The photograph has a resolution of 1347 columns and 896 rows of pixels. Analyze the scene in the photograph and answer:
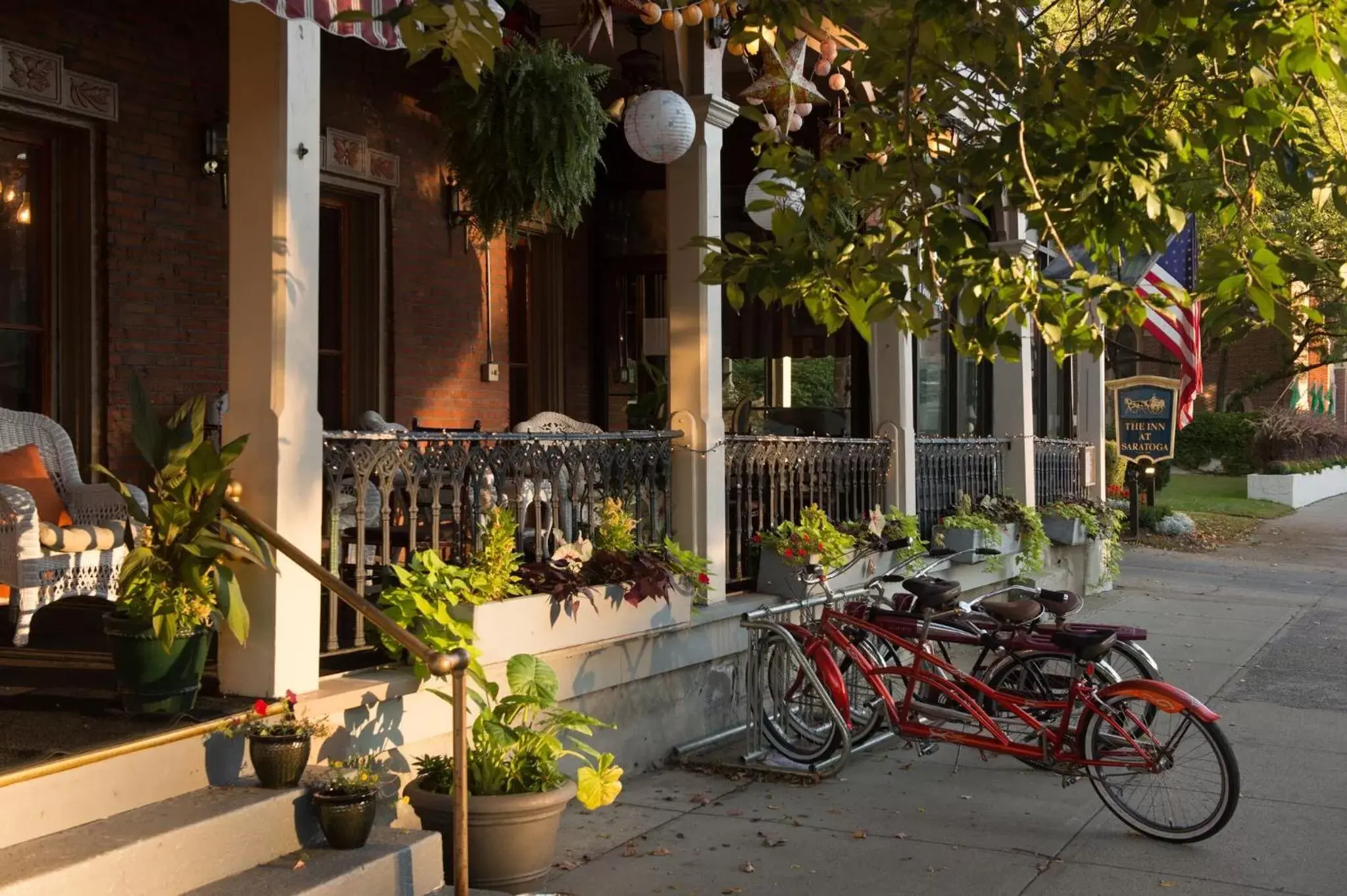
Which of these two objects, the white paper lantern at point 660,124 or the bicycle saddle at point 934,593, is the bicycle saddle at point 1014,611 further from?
the white paper lantern at point 660,124

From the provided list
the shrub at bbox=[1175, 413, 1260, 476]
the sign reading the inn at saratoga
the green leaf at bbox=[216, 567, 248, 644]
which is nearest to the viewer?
the green leaf at bbox=[216, 567, 248, 644]

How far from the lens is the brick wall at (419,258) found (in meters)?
9.55

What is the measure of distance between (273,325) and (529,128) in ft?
9.71

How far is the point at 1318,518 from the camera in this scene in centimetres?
2539

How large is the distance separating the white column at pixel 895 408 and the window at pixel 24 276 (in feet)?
18.5

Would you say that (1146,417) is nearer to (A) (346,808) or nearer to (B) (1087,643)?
(B) (1087,643)

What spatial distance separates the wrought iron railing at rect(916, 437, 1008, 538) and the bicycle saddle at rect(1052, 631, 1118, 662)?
4626 mm

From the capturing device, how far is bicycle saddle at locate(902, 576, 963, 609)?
7.07m

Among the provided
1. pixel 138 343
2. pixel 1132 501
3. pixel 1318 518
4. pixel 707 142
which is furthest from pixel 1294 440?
pixel 138 343

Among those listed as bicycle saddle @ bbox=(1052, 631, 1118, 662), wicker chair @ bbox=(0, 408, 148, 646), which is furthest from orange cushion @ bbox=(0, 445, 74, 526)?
bicycle saddle @ bbox=(1052, 631, 1118, 662)

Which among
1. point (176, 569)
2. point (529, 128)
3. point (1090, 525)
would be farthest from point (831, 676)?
point (1090, 525)

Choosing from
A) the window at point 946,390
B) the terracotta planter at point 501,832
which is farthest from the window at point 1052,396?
the terracotta planter at point 501,832

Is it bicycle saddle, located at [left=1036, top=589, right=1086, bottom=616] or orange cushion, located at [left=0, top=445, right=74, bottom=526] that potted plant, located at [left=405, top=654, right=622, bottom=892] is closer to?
orange cushion, located at [left=0, top=445, right=74, bottom=526]

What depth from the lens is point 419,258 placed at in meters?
10.2
